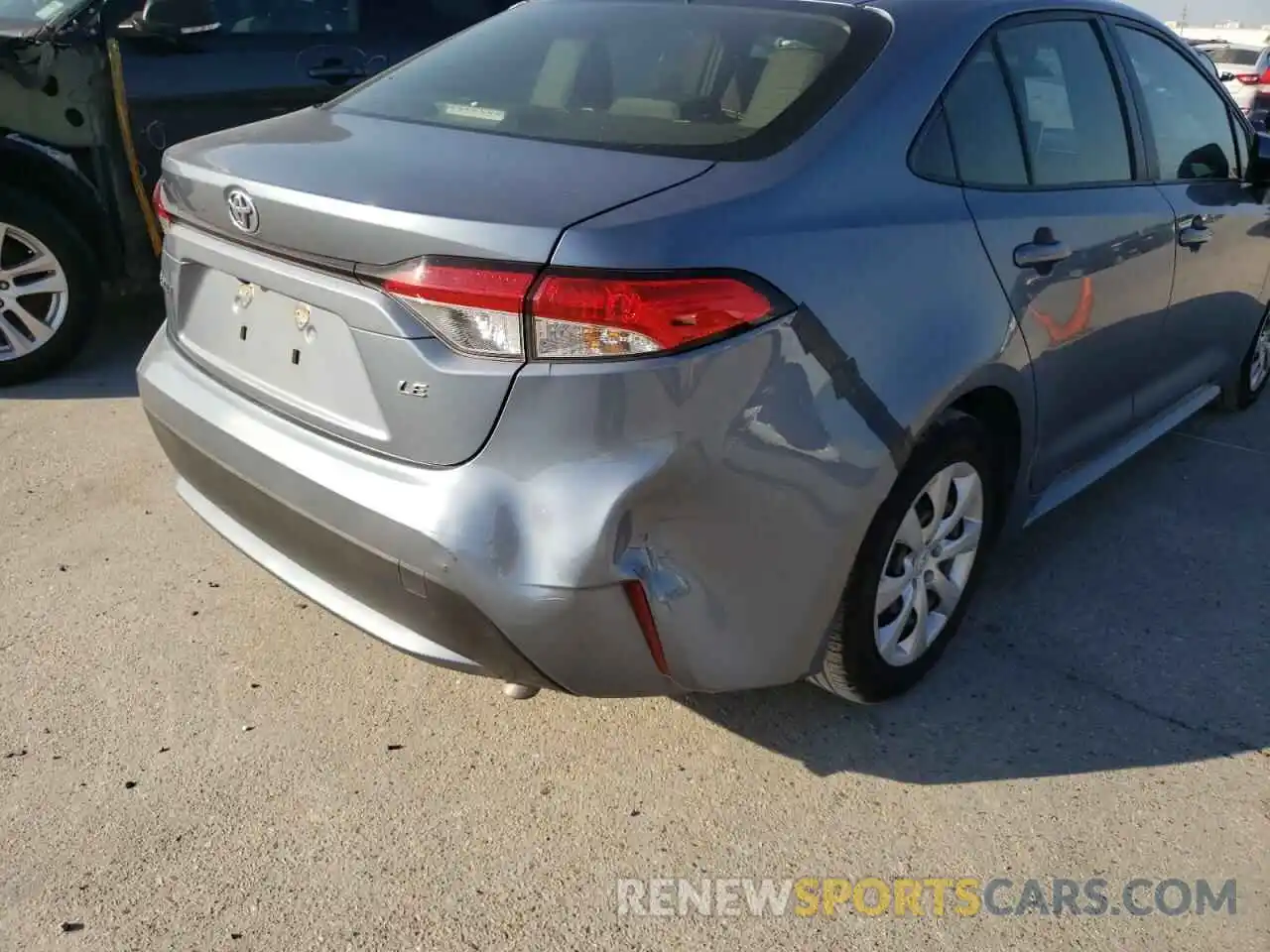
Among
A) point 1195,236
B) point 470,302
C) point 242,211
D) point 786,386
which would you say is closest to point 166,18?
point 242,211

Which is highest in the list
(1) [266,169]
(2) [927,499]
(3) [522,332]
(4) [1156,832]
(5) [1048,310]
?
(1) [266,169]

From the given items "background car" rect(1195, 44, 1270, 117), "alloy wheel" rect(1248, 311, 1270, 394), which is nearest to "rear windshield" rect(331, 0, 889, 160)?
"alloy wheel" rect(1248, 311, 1270, 394)

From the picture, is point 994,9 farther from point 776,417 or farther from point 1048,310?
point 776,417

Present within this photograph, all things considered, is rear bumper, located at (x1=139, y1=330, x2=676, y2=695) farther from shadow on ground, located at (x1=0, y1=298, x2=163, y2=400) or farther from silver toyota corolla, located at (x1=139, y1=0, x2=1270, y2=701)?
shadow on ground, located at (x1=0, y1=298, x2=163, y2=400)

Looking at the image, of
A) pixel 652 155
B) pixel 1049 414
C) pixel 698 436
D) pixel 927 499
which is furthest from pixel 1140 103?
pixel 698 436

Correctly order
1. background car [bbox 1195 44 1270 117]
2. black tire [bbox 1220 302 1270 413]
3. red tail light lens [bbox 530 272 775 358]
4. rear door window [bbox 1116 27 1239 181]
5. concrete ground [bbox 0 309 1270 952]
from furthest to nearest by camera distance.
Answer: background car [bbox 1195 44 1270 117] → black tire [bbox 1220 302 1270 413] → rear door window [bbox 1116 27 1239 181] → concrete ground [bbox 0 309 1270 952] → red tail light lens [bbox 530 272 775 358]

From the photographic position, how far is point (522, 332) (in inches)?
72.9

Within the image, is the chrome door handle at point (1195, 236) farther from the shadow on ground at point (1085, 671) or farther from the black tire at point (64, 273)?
the black tire at point (64, 273)

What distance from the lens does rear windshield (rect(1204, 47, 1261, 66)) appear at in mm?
18344

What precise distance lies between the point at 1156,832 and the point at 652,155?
1.74m

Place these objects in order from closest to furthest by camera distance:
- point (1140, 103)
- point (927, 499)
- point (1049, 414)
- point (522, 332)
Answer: point (522, 332), point (927, 499), point (1049, 414), point (1140, 103)

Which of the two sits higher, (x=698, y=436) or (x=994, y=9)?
(x=994, y=9)

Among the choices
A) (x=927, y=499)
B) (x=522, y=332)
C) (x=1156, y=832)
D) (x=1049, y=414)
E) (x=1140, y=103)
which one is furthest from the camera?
(x=1140, y=103)

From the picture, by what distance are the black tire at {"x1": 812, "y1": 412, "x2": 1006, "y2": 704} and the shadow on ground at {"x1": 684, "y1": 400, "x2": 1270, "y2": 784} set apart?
0.40 feet
